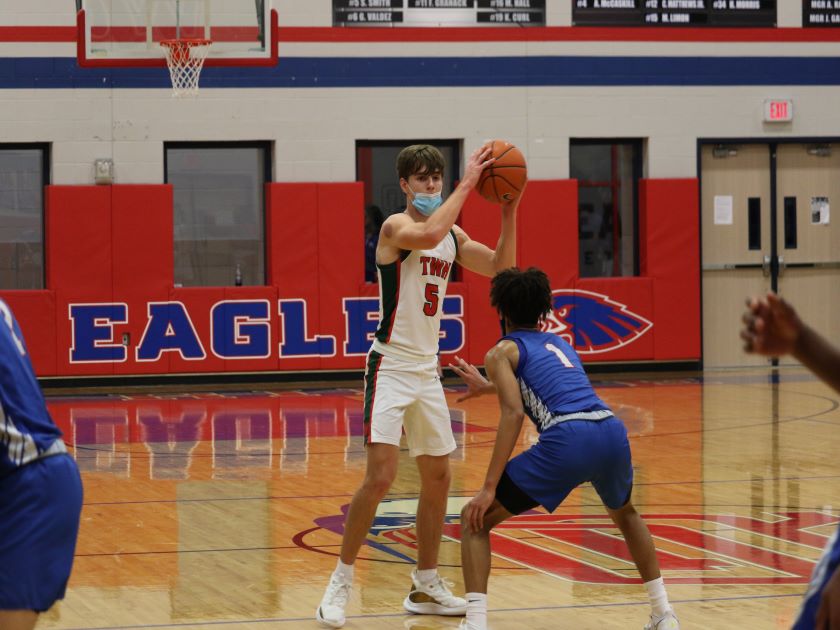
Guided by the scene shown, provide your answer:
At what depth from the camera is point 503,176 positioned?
18.8ft

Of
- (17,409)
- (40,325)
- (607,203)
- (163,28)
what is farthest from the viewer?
(607,203)

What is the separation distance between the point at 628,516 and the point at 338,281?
10.9 meters

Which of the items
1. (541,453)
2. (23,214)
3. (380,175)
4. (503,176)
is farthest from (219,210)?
(541,453)

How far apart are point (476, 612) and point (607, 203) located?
1224 centimetres

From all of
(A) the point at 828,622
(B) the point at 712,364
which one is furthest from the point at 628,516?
(B) the point at 712,364

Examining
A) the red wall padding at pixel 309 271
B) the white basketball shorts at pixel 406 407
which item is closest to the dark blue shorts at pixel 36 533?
the white basketball shorts at pixel 406 407

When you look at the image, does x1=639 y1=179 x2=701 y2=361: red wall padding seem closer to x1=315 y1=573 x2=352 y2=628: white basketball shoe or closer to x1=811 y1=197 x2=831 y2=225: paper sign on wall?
x1=811 y1=197 x2=831 y2=225: paper sign on wall

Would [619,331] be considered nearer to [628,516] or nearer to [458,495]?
[458,495]

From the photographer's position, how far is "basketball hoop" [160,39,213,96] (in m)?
13.2

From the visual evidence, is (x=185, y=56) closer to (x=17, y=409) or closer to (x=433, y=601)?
(x=433, y=601)

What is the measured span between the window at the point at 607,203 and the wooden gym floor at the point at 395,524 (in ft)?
13.2

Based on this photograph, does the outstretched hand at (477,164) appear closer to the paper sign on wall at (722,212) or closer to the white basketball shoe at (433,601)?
the white basketball shoe at (433,601)

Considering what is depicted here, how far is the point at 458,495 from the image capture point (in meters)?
8.21

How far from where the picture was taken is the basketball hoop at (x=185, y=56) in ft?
43.4
